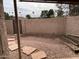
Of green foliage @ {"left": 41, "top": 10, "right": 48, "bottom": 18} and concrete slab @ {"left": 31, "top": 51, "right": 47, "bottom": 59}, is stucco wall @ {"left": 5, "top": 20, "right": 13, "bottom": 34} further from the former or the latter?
concrete slab @ {"left": 31, "top": 51, "right": 47, "bottom": 59}

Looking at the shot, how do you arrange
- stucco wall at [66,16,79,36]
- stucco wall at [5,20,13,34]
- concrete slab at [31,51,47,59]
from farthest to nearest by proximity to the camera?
1. stucco wall at [5,20,13,34]
2. stucco wall at [66,16,79,36]
3. concrete slab at [31,51,47,59]

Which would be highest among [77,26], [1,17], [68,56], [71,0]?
[71,0]

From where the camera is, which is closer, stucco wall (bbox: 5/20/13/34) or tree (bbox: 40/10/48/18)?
stucco wall (bbox: 5/20/13/34)

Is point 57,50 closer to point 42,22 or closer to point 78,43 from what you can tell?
point 78,43

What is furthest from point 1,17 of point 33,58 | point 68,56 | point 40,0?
point 40,0

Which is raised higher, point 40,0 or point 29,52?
point 40,0

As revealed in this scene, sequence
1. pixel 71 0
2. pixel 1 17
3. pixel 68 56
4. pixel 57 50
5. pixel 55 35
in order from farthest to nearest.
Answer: pixel 55 35
pixel 71 0
pixel 57 50
pixel 68 56
pixel 1 17

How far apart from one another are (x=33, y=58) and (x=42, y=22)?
12.9 ft

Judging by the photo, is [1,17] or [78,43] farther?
[78,43]

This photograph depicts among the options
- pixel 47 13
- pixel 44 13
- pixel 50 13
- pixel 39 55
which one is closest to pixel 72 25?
pixel 50 13

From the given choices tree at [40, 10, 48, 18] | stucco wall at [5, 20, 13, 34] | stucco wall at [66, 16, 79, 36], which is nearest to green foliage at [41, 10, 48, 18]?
tree at [40, 10, 48, 18]

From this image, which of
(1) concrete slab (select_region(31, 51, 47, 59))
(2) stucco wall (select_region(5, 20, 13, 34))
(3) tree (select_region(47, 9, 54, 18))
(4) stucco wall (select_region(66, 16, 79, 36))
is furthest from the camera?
(3) tree (select_region(47, 9, 54, 18))

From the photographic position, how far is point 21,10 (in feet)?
29.8

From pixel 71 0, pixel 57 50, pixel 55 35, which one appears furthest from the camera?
pixel 55 35
